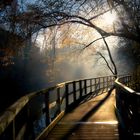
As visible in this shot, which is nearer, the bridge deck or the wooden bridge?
the wooden bridge

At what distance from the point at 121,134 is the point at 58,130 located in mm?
1816

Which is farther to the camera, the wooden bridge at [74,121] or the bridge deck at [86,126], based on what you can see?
the bridge deck at [86,126]

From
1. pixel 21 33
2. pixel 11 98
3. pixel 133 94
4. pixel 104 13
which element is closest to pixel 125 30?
pixel 104 13

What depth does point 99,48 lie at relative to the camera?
57.2 meters

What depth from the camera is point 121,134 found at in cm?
886

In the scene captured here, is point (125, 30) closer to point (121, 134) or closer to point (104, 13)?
point (104, 13)

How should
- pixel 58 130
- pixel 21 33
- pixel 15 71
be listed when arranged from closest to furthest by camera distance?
pixel 58 130 → pixel 21 33 → pixel 15 71

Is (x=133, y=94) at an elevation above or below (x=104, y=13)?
below

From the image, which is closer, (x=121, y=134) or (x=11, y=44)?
(x=121, y=134)

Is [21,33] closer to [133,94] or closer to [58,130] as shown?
[58,130]

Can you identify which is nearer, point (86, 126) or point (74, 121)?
point (86, 126)

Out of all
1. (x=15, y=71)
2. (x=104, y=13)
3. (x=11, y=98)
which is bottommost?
(x=11, y=98)

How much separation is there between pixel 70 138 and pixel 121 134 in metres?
1.29

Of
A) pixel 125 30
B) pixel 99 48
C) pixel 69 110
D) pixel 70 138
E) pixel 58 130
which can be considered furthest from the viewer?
pixel 99 48
